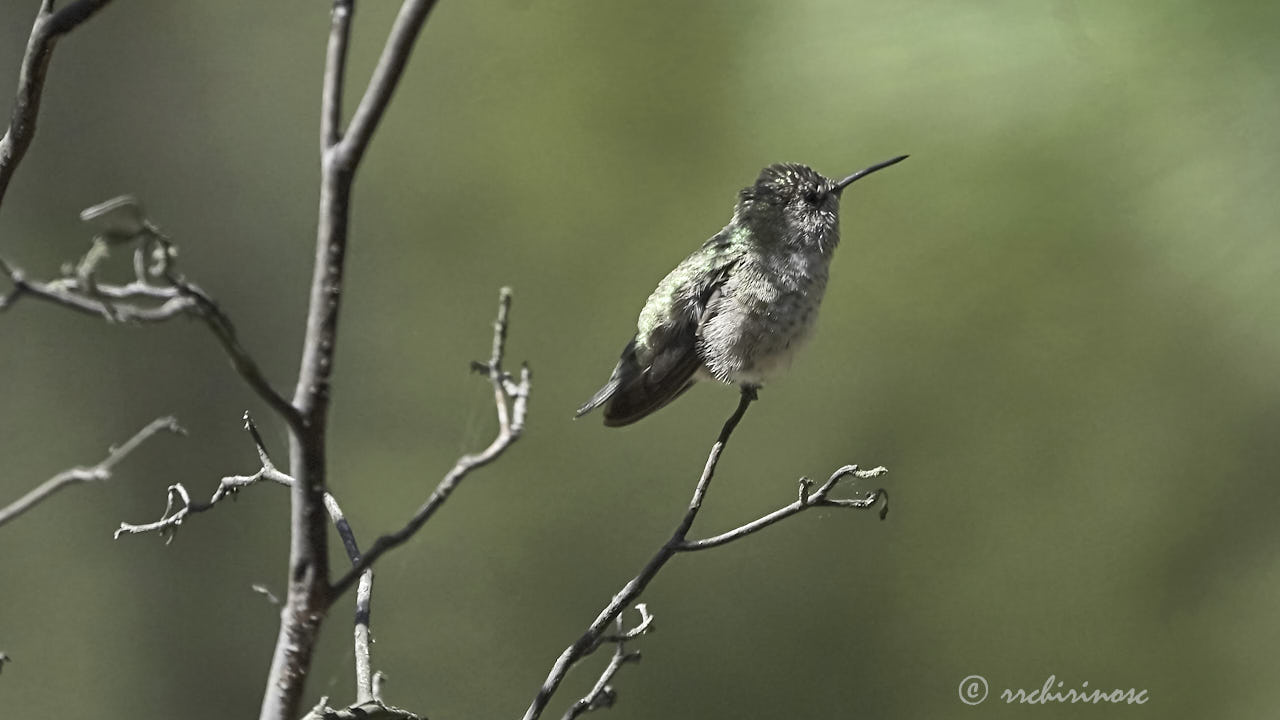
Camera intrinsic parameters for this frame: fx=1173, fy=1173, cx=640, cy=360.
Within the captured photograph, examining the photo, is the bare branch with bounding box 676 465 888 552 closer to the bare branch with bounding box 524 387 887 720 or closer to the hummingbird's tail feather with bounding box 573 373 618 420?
the bare branch with bounding box 524 387 887 720

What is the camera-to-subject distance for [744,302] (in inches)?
60.5

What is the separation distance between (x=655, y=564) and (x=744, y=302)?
2.24 feet

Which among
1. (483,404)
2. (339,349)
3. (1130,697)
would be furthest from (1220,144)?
(339,349)

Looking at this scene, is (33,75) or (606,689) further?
(606,689)

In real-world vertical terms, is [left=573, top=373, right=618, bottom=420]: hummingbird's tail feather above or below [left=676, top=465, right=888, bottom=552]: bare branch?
above

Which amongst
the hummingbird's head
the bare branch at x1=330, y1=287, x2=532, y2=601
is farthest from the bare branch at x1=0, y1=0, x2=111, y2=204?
the hummingbird's head

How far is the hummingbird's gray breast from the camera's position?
150 cm

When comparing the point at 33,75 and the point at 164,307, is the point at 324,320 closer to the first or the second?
the point at 164,307

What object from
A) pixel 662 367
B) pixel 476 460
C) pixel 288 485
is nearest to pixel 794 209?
pixel 662 367

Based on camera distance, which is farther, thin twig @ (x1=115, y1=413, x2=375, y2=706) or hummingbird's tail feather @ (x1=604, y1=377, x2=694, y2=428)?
hummingbird's tail feather @ (x1=604, y1=377, x2=694, y2=428)

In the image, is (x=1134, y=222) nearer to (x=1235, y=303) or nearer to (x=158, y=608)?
(x=1235, y=303)

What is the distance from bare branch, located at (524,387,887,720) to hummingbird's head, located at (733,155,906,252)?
0.54m

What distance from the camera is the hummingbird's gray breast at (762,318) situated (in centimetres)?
150

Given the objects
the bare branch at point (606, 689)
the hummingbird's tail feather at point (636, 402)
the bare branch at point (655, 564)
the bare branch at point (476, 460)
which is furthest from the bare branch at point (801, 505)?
the hummingbird's tail feather at point (636, 402)
